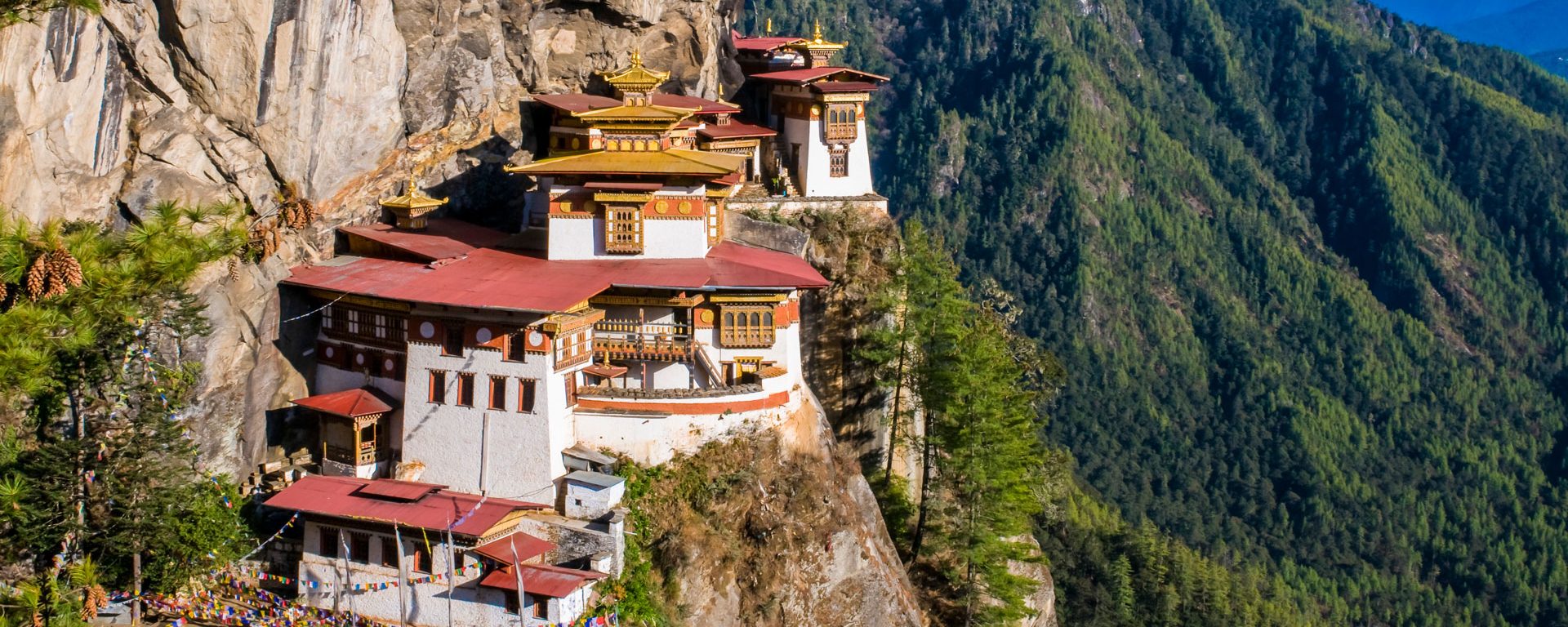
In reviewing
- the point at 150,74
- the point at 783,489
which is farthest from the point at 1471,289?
the point at 150,74

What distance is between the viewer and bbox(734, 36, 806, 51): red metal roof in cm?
7142

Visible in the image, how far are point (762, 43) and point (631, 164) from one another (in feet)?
83.4

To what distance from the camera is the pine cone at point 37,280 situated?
37.3 m

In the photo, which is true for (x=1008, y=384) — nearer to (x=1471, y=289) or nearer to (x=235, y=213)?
(x=235, y=213)

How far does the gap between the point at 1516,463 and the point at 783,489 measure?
132137 millimetres

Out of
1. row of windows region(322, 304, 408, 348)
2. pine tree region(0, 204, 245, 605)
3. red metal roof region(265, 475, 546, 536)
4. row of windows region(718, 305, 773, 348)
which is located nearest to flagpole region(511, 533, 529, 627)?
red metal roof region(265, 475, 546, 536)

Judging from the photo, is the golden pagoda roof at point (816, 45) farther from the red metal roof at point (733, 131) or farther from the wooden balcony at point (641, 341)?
the wooden balcony at point (641, 341)

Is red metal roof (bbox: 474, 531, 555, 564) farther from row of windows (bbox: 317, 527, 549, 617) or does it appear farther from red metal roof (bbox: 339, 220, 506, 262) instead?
red metal roof (bbox: 339, 220, 506, 262)

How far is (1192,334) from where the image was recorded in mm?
172875

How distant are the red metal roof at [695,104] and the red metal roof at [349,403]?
16.8 m

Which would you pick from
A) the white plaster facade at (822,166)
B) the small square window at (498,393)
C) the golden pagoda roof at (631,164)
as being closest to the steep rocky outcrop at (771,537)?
the small square window at (498,393)

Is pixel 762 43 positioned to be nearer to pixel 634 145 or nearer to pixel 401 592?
pixel 634 145

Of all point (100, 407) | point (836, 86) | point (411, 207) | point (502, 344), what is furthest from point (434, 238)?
point (836, 86)

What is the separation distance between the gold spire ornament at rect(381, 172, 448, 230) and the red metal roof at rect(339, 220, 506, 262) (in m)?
0.26
